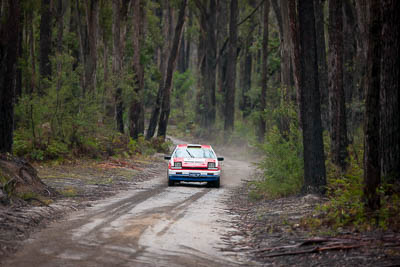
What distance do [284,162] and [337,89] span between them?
386 cm

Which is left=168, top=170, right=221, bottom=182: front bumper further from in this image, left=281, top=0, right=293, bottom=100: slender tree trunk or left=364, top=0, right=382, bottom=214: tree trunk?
left=364, top=0, right=382, bottom=214: tree trunk

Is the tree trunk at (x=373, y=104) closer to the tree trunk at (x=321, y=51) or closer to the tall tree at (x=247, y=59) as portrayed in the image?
the tree trunk at (x=321, y=51)

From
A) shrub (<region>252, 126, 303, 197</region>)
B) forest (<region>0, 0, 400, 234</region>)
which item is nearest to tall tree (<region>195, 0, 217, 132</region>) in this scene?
forest (<region>0, 0, 400, 234</region>)

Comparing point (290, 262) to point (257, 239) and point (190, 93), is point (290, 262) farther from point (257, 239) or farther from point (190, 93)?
point (190, 93)

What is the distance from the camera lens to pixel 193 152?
2073cm

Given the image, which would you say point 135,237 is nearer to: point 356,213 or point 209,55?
point 356,213

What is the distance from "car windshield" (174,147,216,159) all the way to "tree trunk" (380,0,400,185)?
33.4 feet

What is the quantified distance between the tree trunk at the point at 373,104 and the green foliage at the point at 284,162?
18.8ft

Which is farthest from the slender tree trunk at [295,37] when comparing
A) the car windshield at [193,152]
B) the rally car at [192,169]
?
the car windshield at [193,152]

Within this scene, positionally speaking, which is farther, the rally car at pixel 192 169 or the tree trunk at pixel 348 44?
the tree trunk at pixel 348 44

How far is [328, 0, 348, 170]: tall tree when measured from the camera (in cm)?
1839

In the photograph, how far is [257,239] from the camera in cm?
1054

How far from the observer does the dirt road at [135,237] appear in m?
8.16

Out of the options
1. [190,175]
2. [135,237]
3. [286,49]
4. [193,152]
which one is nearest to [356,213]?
[135,237]
